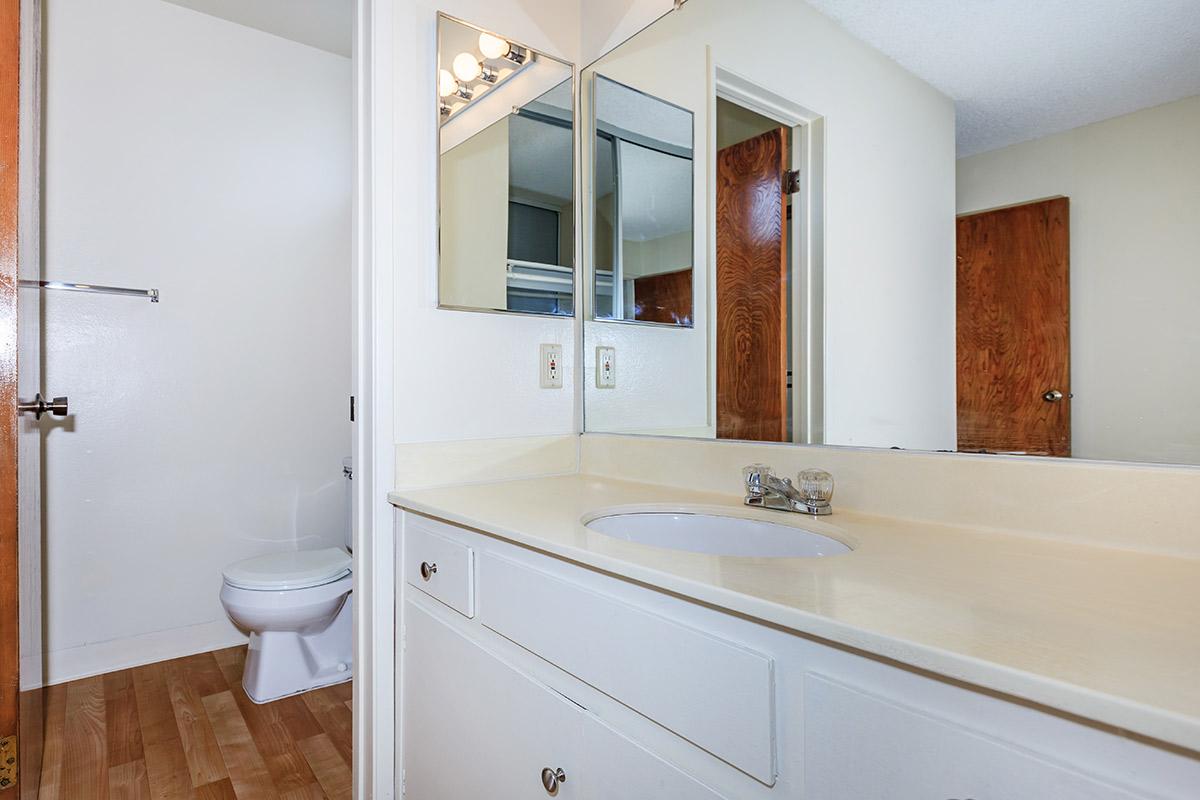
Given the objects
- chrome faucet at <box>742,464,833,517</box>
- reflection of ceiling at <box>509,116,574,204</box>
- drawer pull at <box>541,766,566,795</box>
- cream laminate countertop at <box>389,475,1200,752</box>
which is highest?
reflection of ceiling at <box>509,116,574,204</box>

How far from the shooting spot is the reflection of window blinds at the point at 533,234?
1607 millimetres

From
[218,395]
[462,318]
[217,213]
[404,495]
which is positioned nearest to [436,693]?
[404,495]

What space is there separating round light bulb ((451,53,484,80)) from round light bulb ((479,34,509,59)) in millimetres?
39

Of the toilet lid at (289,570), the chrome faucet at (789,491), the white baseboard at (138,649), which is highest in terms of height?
the chrome faucet at (789,491)

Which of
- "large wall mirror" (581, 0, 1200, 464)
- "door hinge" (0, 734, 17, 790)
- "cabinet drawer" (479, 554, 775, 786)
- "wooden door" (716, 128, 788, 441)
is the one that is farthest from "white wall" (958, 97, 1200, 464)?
"door hinge" (0, 734, 17, 790)

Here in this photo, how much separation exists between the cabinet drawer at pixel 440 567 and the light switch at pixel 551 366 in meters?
0.52

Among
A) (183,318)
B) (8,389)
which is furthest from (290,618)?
(183,318)

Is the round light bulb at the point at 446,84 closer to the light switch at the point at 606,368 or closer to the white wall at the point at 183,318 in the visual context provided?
the light switch at the point at 606,368

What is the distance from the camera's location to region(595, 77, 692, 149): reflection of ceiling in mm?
1551

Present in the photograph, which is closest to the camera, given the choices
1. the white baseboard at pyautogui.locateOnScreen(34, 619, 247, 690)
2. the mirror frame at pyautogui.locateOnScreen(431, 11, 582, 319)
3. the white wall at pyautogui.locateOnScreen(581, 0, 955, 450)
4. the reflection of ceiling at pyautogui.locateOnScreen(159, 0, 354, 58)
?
the white wall at pyautogui.locateOnScreen(581, 0, 955, 450)

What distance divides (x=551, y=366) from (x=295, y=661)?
144cm

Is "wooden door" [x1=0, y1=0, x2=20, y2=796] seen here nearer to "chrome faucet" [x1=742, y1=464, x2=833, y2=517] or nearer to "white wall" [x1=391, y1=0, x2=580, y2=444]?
"white wall" [x1=391, y1=0, x2=580, y2=444]

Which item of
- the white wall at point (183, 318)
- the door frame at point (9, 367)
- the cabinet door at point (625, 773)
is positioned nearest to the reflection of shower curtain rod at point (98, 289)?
the white wall at point (183, 318)

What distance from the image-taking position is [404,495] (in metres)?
1.31
